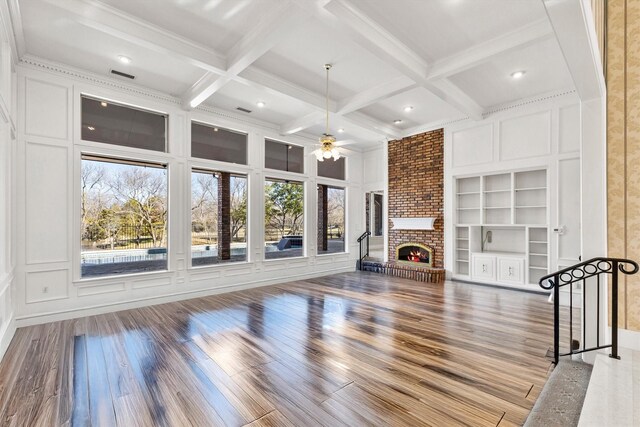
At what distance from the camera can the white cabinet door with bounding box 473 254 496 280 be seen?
6.65 meters

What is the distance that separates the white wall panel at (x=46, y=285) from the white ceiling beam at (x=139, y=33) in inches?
134

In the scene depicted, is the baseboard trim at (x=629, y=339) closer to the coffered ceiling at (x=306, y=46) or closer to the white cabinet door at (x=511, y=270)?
the white cabinet door at (x=511, y=270)

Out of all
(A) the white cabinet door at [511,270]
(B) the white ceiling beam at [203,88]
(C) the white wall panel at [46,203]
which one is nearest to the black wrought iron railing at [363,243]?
(A) the white cabinet door at [511,270]

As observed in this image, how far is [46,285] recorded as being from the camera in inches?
173

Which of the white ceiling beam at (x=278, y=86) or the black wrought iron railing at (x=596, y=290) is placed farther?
the white ceiling beam at (x=278, y=86)

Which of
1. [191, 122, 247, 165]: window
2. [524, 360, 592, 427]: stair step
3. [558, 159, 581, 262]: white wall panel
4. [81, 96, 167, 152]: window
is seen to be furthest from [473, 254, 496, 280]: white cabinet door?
[81, 96, 167, 152]: window

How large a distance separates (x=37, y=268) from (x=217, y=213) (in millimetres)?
2945

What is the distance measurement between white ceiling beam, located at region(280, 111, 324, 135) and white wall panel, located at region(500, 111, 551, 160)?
3.92 meters

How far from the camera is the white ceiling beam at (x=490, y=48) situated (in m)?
3.67

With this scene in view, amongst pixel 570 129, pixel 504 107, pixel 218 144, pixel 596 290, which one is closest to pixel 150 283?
pixel 218 144

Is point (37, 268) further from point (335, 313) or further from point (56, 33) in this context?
point (335, 313)

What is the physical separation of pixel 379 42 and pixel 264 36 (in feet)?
4.63

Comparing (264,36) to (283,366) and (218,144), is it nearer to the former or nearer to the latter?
(218,144)

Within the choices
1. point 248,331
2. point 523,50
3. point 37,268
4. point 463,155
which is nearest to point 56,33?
point 37,268
